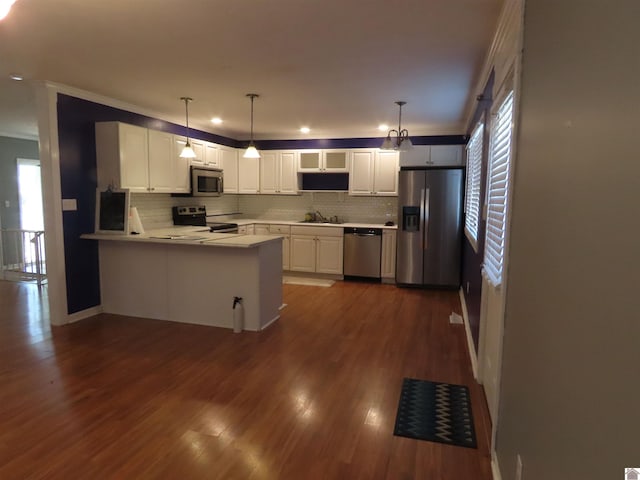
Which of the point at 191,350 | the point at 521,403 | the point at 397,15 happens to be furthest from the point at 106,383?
the point at 397,15

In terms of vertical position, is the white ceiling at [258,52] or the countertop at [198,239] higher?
the white ceiling at [258,52]

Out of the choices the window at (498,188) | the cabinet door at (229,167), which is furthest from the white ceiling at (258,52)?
the cabinet door at (229,167)

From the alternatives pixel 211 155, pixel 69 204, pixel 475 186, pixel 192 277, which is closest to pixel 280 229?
pixel 211 155

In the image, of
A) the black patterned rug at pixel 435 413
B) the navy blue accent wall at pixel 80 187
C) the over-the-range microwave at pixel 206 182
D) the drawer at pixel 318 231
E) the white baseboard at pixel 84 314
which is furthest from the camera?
the drawer at pixel 318 231

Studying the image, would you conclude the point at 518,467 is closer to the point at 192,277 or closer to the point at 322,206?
the point at 192,277

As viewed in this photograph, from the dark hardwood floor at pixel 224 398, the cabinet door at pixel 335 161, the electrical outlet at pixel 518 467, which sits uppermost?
the cabinet door at pixel 335 161

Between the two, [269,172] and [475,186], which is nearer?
[475,186]

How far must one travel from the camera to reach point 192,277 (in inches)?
166

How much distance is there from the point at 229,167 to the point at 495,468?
19.2ft

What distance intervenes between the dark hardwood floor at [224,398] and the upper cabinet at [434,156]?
8.62 feet

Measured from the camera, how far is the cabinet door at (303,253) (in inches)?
256

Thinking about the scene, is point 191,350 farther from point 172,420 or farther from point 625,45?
point 625,45

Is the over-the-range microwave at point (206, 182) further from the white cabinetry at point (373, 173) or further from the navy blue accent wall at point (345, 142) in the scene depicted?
the white cabinetry at point (373, 173)

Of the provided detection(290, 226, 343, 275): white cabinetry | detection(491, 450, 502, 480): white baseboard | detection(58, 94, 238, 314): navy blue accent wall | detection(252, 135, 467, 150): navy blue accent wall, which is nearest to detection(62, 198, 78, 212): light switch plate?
detection(58, 94, 238, 314): navy blue accent wall
